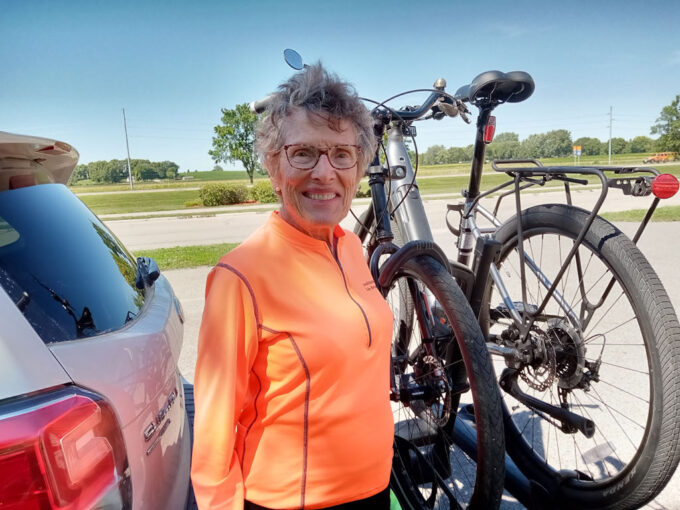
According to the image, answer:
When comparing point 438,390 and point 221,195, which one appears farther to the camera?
point 221,195

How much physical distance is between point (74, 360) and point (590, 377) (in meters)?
2.02

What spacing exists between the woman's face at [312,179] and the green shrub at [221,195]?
2521 cm

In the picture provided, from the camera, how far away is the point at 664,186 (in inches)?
68.6

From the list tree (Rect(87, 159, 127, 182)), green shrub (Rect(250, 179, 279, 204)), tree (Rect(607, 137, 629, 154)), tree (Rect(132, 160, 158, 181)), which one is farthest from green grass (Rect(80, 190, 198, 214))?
tree (Rect(607, 137, 629, 154))

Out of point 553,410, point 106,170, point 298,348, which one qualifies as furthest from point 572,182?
point 106,170

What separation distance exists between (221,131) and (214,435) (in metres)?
47.3

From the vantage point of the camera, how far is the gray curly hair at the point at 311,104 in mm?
1354

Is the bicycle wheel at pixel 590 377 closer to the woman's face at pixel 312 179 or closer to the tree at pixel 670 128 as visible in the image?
the woman's face at pixel 312 179

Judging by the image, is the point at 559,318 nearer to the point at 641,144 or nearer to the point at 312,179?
the point at 312,179

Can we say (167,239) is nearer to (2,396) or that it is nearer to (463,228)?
(463,228)

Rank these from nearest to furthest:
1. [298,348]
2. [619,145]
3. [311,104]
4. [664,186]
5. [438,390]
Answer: [298,348], [311,104], [664,186], [438,390], [619,145]

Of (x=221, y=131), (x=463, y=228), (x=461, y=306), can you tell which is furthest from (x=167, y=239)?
(x=221, y=131)

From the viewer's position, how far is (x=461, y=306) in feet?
5.85

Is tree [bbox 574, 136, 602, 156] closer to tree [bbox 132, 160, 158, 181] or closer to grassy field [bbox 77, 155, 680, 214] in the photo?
grassy field [bbox 77, 155, 680, 214]
